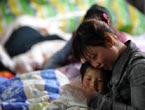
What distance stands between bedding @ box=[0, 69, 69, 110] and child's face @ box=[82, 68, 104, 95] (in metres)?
0.22

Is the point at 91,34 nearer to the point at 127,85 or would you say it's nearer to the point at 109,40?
the point at 109,40

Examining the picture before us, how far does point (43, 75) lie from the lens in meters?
1.57

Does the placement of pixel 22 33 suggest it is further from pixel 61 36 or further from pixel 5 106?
pixel 5 106

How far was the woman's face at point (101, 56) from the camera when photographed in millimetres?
1092

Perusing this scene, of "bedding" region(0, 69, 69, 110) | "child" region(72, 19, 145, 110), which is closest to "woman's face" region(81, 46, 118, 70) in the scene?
"child" region(72, 19, 145, 110)

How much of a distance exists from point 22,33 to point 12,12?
333mm

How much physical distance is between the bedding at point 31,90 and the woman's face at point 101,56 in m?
0.34

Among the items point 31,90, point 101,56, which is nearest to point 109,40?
point 101,56

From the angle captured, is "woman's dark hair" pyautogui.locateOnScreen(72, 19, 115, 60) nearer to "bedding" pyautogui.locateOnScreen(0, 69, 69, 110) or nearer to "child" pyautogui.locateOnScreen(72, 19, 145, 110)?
"child" pyautogui.locateOnScreen(72, 19, 145, 110)

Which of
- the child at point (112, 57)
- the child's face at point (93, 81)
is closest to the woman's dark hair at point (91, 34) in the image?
the child at point (112, 57)

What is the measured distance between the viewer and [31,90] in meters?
1.46

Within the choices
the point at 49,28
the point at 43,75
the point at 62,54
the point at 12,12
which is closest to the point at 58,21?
the point at 49,28

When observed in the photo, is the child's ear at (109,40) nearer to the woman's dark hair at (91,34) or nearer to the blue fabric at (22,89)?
the woman's dark hair at (91,34)

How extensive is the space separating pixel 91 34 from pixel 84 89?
25 centimetres
